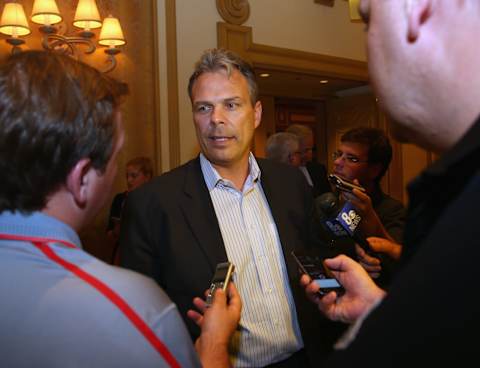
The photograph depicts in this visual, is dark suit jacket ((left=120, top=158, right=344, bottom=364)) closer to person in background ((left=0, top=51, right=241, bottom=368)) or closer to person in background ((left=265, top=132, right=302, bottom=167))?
person in background ((left=0, top=51, right=241, bottom=368))

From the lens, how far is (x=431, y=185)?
1.85 feet

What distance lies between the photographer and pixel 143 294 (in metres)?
0.73

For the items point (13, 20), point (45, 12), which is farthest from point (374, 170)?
point (13, 20)

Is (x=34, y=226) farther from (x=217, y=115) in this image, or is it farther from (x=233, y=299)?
(x=217, y=115)

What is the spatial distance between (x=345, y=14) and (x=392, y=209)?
320cm

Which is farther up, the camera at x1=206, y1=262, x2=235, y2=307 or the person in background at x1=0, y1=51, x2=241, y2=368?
the person in background at x1=0, y1=51, x2=241, y2=368

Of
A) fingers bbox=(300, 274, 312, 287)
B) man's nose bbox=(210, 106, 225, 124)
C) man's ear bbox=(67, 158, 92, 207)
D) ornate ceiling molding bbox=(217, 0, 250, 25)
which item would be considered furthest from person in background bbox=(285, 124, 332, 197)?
man's ear bbox=(67, 158, 92, 207)

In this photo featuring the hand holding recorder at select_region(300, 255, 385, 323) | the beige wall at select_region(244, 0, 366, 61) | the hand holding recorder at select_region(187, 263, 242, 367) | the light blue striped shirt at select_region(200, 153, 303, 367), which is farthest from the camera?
the beige wall at select_region(244, 0, 366, 61)

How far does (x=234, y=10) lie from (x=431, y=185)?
379cm

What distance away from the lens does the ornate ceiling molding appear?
13.0 ft

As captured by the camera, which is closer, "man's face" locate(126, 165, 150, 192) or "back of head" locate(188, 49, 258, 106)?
"back of head" locate(188, 49, 258, 106)

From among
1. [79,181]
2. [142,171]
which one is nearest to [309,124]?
[142,171]

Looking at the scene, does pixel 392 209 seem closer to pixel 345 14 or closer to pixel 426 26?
pixel 426 26

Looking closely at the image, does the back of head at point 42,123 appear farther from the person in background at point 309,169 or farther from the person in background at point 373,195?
the person in background at point 309,169
